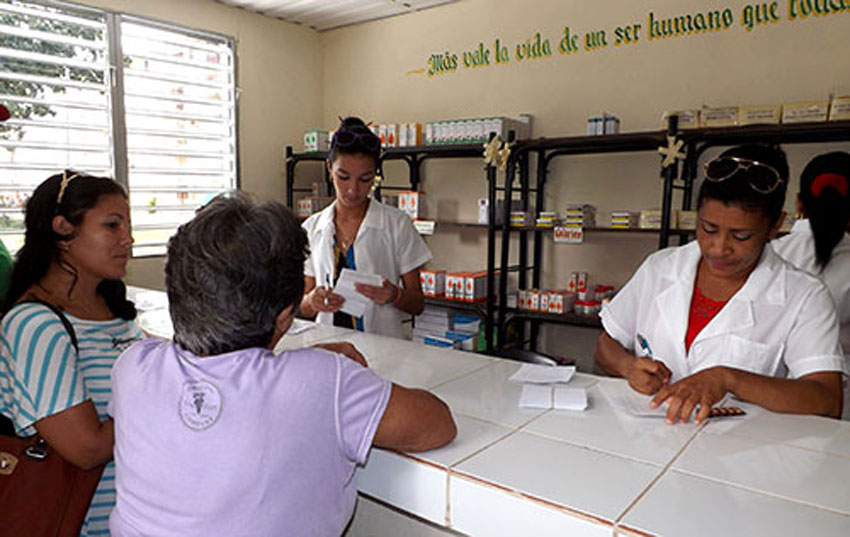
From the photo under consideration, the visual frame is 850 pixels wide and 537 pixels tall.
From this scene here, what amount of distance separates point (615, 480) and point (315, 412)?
0.51m

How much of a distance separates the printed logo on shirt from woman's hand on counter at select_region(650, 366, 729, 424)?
3.00ft

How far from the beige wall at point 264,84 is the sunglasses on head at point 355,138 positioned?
2736 mm

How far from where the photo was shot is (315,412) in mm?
878

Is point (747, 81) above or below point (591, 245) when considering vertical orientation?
above

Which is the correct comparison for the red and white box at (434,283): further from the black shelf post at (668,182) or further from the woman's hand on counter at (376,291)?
the woman's hand on counter at (376,291)

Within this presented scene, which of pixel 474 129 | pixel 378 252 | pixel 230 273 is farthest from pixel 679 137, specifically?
pixel 230 273

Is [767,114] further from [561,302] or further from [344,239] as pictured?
[344,239]

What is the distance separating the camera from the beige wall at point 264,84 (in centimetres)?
450

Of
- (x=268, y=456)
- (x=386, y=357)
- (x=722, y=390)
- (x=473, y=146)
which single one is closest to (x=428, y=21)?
(x=473, y=146)

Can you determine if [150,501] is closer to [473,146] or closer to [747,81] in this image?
[473,146]

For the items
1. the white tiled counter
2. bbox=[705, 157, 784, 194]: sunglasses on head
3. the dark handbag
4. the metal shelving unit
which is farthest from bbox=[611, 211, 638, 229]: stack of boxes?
the dark handbag

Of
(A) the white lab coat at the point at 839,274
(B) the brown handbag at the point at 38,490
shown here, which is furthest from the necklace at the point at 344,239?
(A) the white lab coat at the point at 839,274

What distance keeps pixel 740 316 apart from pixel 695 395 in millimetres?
414

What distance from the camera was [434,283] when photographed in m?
4.41
